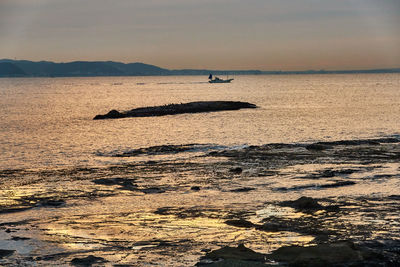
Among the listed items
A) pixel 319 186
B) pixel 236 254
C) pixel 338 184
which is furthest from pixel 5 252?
pixel 338 184

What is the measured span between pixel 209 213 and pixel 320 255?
23.5ft

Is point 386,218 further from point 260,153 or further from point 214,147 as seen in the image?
point 214,147

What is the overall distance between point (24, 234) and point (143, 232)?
3.94 m

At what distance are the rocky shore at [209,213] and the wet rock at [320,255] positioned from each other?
33 mm

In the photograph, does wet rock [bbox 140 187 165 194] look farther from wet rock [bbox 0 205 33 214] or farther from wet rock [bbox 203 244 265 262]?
wet rock [bbox 203 244 265 262]

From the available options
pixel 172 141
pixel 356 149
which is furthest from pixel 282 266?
pixel 172 141

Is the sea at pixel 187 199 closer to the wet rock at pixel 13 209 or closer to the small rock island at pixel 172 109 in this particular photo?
the wet rock at pixel 13 209

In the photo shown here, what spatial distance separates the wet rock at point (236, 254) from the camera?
15602 mm

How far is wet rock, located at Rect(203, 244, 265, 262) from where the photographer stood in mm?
15602

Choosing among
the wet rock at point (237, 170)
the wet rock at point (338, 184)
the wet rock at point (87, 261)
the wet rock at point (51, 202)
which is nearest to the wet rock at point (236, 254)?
the wet rock at point (87, 261)

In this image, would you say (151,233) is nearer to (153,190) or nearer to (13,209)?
(13,209)

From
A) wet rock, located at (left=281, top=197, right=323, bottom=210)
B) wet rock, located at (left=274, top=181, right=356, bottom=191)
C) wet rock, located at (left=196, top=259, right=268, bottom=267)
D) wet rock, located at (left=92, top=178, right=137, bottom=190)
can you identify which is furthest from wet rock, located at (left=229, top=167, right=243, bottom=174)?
wet rock, located at (left=196, top=259, right=268, bottom=267)

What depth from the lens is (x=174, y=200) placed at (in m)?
24.6

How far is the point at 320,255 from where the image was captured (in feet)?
50.5
